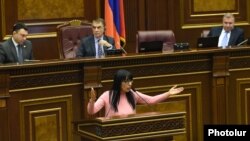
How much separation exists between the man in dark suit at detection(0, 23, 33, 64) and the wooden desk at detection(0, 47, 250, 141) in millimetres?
851

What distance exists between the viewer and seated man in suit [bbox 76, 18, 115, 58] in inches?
258

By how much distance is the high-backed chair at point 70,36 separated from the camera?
22.8 ft

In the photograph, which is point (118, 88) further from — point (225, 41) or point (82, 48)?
point (225, 41)

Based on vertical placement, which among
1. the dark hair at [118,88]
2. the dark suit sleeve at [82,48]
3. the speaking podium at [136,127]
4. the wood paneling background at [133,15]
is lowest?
the speaking podium at [136,127]

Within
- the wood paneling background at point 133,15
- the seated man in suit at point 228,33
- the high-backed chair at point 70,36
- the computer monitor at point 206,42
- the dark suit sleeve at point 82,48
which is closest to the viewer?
the computer monitor at point 206,42

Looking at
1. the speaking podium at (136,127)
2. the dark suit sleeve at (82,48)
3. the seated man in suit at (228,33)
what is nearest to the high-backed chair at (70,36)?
the dark suit sleeve at (82,48)

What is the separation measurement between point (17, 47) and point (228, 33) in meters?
2.71

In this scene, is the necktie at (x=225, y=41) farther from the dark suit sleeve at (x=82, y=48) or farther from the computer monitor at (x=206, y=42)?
the dark suit sleeve at (x=82, y=48)

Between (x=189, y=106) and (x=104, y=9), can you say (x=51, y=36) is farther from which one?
(x=189, y=106)

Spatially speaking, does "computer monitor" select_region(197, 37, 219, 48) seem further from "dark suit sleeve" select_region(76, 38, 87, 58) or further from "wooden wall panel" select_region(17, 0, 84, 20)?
"wooden wall panel" select_region(17, 0, 84, 20)

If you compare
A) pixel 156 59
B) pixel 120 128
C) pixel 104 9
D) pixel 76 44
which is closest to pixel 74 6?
pixel 104 9

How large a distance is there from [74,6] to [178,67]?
8.30 ft

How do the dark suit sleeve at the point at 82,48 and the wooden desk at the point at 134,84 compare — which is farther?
the dark suit sleeve at the point at 82,48

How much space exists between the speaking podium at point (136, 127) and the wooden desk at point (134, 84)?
25.8 inches
